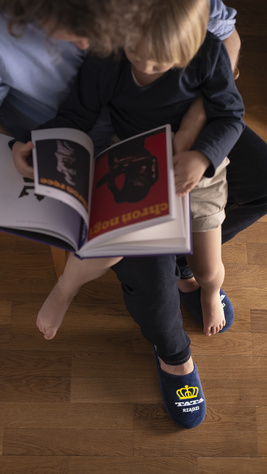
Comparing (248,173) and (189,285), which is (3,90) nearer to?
(248,173)

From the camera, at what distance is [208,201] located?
967 mm

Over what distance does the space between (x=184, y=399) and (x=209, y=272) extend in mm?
312

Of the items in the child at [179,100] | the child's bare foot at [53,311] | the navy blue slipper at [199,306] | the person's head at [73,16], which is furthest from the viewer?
the navy blue slipper at [199,306]

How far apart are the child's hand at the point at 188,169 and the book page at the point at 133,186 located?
0.03m

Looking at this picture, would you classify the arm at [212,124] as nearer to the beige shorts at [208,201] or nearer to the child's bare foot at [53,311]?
the beige shorts at [208,201]

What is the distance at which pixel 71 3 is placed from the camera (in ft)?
2.04

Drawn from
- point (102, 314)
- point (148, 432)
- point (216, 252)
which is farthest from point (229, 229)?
point (148, 432)

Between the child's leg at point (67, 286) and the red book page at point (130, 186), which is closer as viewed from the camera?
the red book page at point (130, 186)

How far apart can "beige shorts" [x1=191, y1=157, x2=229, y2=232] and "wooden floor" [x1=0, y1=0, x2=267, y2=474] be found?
15.2 inches

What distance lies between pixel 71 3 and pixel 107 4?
4 cm

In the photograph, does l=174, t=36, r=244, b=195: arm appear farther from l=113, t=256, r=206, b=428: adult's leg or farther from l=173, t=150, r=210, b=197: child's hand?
l=113, t=256, r=206, b=428: adult's leg

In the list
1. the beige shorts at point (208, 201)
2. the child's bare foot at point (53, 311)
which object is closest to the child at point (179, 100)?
the beige shorts at point (208, 201)

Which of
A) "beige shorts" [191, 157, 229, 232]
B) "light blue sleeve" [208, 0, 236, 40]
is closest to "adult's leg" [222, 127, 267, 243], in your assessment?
"beige shorts" [191, 157, 229, 232]

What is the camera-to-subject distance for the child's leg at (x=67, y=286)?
956 mm
